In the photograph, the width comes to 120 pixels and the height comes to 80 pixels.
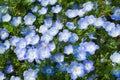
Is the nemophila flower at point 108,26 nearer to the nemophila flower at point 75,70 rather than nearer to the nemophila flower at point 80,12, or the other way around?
the nemophila flower at point 80,12

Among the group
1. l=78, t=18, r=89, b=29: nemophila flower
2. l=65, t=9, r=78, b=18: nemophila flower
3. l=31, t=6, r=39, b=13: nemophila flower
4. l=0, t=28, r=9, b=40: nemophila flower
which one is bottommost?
l=78, t=18, r=89, b=29: nemophila flower

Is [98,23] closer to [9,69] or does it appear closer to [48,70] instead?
[48,70]

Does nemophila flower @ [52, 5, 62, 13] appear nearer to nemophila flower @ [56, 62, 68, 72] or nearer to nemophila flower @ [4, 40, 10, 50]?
nemophila flower @ [4, 40, 10, 50]

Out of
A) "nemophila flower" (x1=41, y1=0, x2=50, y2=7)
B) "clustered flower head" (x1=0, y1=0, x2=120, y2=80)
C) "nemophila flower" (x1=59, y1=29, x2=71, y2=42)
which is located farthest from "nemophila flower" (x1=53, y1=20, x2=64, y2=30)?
"nemophila flower" (x1=41, y1=0, x2=50, y2=7)

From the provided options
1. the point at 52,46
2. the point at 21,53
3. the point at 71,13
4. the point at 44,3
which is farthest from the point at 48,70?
the point at 44,3

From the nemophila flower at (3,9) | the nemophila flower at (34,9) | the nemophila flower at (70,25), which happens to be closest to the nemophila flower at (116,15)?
the nemophila flower at (70,25)

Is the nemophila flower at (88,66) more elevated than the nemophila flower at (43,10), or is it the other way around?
the nemophila flower at (43,10)
